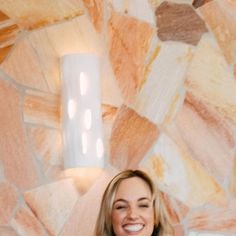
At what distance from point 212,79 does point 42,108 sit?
2.42 feet

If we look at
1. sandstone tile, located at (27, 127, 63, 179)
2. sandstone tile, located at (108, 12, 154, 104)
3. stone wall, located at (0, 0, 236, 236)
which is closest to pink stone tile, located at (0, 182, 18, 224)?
stone wall, located at (0, 0, 236, 236)

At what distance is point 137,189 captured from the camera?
233 centimetres

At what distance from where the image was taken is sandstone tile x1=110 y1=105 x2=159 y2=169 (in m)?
2.69

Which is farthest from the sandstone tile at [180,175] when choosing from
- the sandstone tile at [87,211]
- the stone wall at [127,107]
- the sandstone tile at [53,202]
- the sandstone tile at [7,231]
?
the sandstone tile at [7,231]

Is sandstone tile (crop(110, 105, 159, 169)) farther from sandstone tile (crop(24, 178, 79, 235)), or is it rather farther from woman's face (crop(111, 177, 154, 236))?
woman's face (crop(111, 177, 154, 236))

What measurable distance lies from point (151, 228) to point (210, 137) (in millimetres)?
625

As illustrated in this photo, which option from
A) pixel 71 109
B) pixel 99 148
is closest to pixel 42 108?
pixel 71 109

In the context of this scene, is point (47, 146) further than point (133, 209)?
Yes

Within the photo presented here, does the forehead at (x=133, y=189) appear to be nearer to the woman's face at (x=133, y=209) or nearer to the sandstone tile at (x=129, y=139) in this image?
the woman's face at (x=133, y=209)

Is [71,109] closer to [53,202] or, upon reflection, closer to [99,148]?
[99,148]

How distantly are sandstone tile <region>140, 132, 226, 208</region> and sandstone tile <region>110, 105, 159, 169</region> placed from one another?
0.04 meters

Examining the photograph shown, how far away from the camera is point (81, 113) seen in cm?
256

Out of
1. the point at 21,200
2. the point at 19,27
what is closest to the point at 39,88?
the point at 19,27

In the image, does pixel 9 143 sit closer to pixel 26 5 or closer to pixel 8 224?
pixel 8 224
